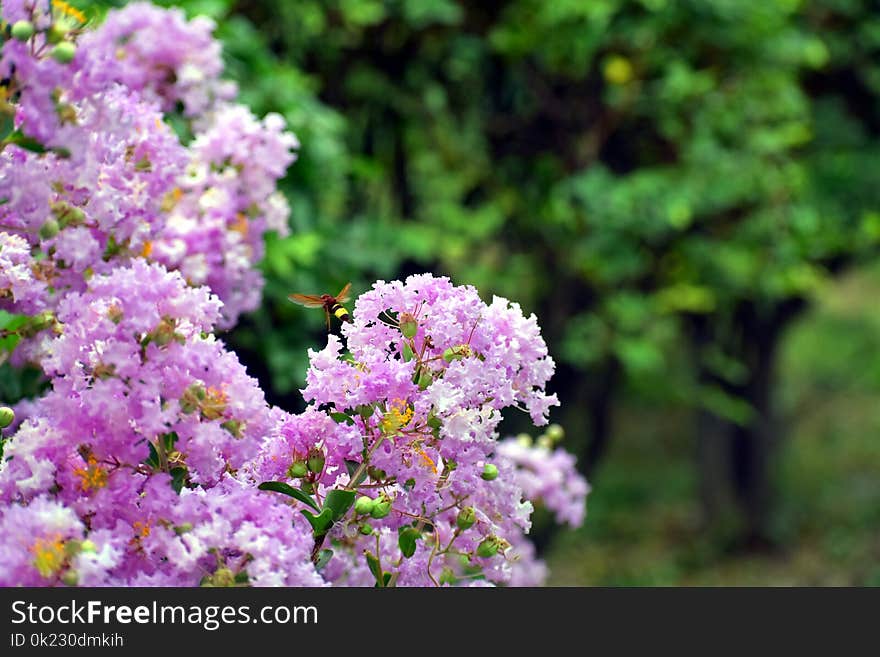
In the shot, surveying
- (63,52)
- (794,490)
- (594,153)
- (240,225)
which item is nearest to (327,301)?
(63,52)

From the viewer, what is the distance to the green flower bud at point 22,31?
3.92 feet

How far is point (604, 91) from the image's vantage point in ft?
16.6

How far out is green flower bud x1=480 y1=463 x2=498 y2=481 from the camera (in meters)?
1.26

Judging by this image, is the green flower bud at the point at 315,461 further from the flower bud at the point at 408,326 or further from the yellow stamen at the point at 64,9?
the yellow stamen at the point at 64,9

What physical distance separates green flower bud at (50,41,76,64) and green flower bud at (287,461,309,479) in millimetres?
488

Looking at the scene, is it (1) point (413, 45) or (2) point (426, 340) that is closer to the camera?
(2) point (426, 340)

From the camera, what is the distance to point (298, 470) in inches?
49.3

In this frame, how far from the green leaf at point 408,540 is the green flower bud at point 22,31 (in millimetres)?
657

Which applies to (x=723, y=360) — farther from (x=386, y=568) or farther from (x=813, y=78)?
(x=386, y=568)

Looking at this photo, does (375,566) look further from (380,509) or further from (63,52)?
(63,52)

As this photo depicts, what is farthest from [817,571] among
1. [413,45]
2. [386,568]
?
[386,568]

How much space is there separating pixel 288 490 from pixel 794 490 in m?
8.44

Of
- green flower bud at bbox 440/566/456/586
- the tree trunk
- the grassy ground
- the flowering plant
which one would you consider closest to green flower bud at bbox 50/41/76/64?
the flowering plant
